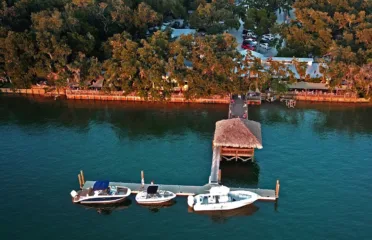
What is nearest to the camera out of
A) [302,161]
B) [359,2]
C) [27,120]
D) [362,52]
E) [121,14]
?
[302,161]

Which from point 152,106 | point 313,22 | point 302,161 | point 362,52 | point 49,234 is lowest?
point 49,234

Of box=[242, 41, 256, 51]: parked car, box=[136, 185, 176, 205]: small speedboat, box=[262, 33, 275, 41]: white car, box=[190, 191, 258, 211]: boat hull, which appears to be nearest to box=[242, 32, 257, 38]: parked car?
box=[262, 33, 275, 41]: white car

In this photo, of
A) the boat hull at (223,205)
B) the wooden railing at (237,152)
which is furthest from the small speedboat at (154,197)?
the wooden railing at (237,152)

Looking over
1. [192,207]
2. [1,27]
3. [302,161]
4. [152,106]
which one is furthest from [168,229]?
[1,27]

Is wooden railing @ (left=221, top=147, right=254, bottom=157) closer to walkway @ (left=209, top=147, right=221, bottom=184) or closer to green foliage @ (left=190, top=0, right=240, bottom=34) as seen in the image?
walkway @ (left=209, top=147, right=221, bottom=184)

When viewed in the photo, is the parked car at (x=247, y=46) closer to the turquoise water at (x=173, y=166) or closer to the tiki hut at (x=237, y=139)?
the turquoise water at (x=173, y=166)

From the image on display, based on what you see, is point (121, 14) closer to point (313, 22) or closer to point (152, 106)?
point (152, 106)

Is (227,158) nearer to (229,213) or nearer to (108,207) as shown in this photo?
(229,213)
